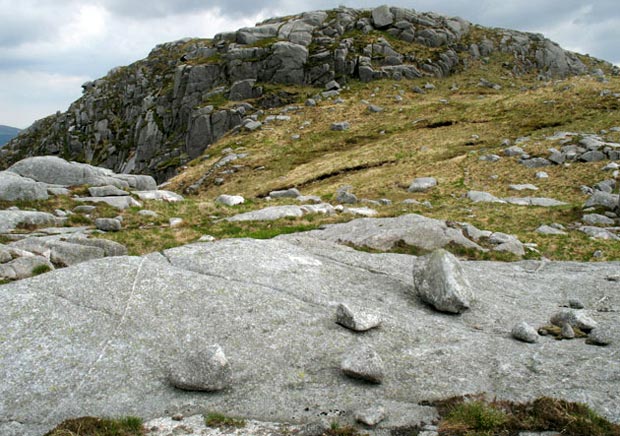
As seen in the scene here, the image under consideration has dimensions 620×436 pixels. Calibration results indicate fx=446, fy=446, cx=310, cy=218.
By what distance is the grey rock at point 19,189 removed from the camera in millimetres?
29844

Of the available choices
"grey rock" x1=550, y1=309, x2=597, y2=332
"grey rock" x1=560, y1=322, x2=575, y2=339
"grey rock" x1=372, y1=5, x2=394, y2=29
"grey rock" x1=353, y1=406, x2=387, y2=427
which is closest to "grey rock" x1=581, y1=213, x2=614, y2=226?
"grey rock" x1=550, y1=309, x2=597, y2=332

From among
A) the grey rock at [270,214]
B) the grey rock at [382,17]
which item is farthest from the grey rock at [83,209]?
the grey rock at [382,17]

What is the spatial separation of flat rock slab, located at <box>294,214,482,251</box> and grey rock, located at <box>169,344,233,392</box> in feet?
42.4

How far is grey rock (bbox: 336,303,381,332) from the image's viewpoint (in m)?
13.4

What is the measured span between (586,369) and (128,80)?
475ft

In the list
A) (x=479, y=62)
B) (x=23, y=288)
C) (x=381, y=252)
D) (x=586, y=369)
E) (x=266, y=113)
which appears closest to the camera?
(x=586, y=369)

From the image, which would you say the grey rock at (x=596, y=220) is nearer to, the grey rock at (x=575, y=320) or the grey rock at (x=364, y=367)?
the grey rock at (x=575, y=320)

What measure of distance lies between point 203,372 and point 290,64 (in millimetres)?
87293

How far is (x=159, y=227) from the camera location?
27.8 meters

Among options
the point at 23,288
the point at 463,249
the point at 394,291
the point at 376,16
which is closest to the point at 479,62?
the point at 376,16

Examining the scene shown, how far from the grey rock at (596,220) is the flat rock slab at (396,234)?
11.3m

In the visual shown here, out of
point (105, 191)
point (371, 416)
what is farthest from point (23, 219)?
point (371, 416)

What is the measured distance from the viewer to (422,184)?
143ft

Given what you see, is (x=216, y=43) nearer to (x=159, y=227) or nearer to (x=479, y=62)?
(x=479, y=62)
